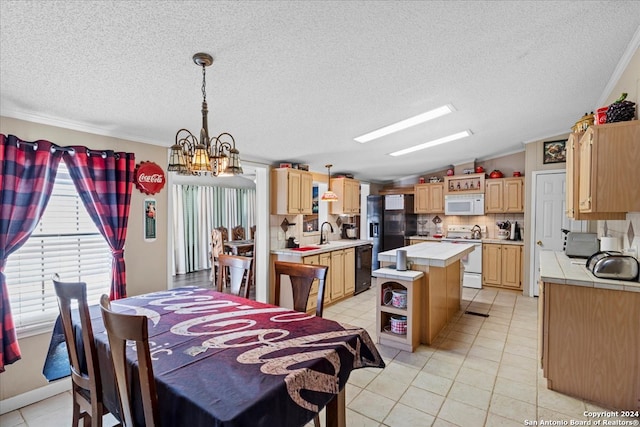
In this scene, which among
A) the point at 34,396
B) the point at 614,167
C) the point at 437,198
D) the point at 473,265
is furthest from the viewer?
the point at 437,198

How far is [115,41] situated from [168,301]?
166cm

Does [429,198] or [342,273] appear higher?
[429,198]

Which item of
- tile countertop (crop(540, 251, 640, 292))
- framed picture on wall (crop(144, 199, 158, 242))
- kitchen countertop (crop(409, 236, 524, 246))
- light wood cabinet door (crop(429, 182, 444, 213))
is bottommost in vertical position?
kitchen countertop (crop(409, 236, 524, 246))

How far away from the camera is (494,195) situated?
18.7 feet

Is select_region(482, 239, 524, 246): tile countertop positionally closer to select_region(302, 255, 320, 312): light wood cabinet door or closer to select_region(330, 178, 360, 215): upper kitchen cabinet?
select_region(330, 178, 360, 215): upper kitchen cabinet

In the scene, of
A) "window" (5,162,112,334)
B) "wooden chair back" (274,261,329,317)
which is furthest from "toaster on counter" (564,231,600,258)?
"window" (5,162,112,334)

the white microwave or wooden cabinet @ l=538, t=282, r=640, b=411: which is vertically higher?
the white microwave

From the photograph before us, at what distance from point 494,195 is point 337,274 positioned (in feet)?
11.1

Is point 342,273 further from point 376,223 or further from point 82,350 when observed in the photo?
point 82,350

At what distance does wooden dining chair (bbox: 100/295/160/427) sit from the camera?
1.02 m

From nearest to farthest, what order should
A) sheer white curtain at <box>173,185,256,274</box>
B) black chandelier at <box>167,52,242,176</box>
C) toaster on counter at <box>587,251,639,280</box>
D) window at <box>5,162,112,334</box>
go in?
black chandelier at <box>167,52,242,176</box> < toaster on counter at <box>587,251,639,280</box> < window at <box>5,162,112,334</box> < sheer white curtain at <box>173,185,256,274</box>

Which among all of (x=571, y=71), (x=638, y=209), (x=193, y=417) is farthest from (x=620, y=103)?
(x=193, y=417)

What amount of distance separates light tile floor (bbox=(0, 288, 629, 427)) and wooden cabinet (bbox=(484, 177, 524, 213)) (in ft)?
8.52

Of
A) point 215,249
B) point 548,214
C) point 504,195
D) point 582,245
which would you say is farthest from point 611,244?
point 215,249
